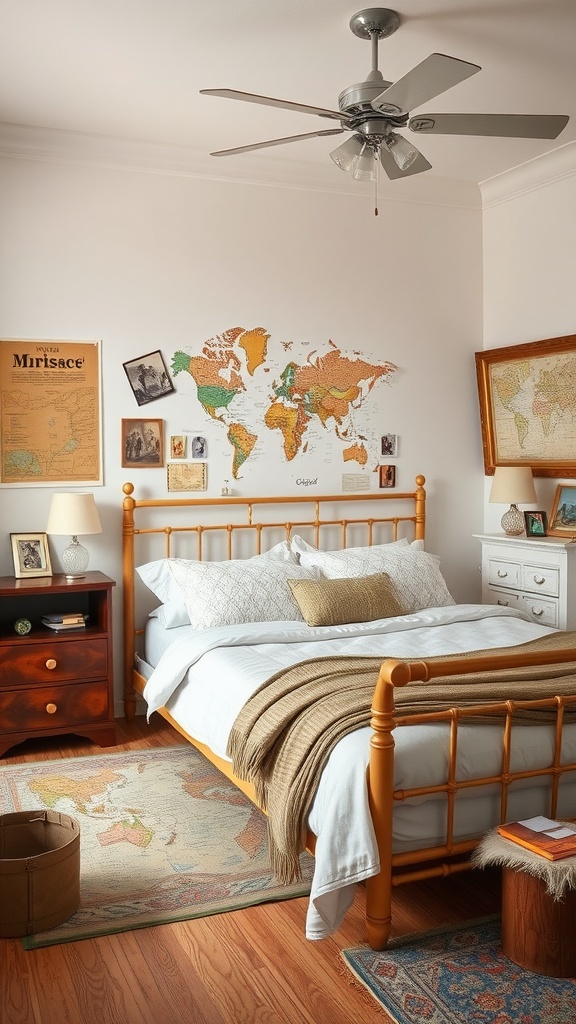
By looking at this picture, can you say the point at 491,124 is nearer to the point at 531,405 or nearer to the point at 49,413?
the point at 531,405

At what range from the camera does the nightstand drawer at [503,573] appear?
17.2 feet

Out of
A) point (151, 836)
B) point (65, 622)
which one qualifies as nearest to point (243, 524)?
point (65, 622)

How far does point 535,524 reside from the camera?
5.20 meters

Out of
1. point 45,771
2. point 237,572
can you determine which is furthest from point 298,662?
point 45,771

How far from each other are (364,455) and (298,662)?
2245 millimetres

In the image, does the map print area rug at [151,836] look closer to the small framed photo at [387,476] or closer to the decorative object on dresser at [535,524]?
the small framed photo at [387,476]

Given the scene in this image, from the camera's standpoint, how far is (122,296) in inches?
193

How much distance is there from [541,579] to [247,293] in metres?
2.28

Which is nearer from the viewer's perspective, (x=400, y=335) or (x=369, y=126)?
(x=369, y=126)

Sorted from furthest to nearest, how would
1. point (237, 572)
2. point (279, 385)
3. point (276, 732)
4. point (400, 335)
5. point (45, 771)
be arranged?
point (400, 335) < point (279, 385) < point (237, 572) < point (45, 771) < point (276, 732)

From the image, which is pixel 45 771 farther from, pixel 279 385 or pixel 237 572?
pixel 279 385

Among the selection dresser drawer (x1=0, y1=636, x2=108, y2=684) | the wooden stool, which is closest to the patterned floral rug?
the wooden stool

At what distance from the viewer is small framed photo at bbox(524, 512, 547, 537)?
17.0ft

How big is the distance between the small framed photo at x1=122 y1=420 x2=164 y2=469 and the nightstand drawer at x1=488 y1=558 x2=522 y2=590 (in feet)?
6.67
